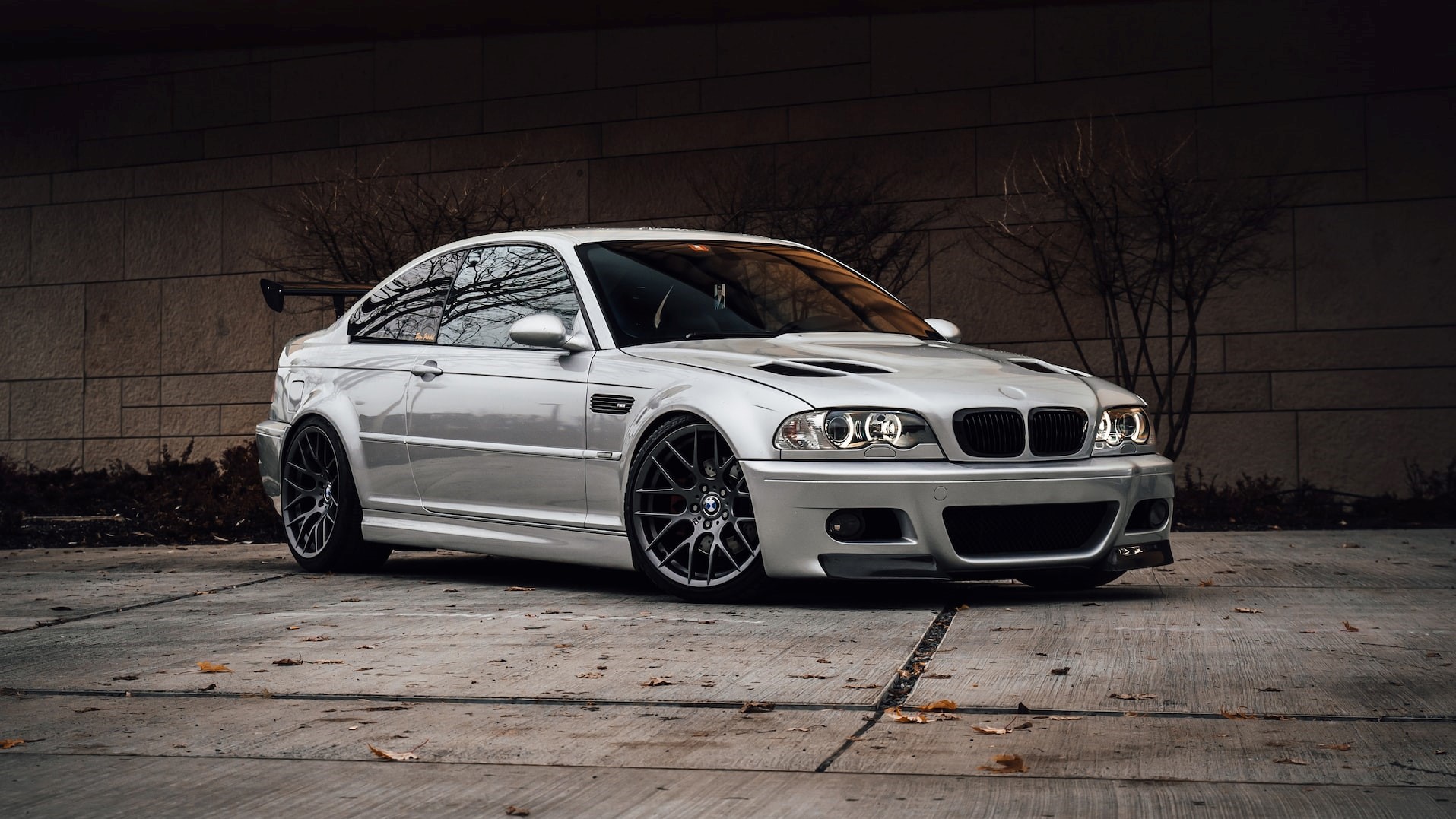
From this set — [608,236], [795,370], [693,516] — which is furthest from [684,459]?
[608,236]

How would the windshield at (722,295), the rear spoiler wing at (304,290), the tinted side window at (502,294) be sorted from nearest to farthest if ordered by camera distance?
the windshield at (722,295) → the tinted side window at (502,294) → the rear spoiler wing at (304,290)

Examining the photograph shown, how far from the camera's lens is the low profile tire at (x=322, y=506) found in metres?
8.07

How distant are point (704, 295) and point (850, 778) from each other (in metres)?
3.90

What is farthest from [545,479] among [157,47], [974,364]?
[157,47]

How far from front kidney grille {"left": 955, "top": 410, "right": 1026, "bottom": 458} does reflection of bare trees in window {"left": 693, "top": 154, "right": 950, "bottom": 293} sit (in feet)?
19.6

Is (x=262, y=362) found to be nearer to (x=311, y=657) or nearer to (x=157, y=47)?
(x=157, y=47)

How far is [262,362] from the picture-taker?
1555 centimetres

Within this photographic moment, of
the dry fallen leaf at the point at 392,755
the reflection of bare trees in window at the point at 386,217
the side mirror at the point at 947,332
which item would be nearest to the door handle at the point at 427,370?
the side mirror at the point at 947,332

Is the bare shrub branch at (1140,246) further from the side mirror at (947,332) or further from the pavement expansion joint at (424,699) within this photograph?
the pavement expansion joint at (424,699)

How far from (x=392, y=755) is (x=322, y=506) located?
4.47m

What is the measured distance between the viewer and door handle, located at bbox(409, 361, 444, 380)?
7621mm

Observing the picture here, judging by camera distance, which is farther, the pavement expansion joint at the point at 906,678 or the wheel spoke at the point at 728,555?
the wheel spoke at the point at 728,555

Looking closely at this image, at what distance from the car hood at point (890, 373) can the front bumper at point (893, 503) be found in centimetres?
23

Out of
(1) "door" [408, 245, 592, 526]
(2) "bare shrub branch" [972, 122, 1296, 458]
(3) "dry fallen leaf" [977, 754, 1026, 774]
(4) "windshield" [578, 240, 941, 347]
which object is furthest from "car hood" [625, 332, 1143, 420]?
(2) "bare shrub branch" [972, 122, 1296, 458]
